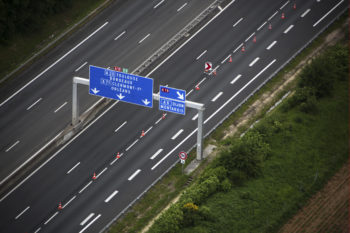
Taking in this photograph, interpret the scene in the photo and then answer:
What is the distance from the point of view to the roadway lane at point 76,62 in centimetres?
8231

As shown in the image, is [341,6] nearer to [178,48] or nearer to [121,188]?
[178,48]

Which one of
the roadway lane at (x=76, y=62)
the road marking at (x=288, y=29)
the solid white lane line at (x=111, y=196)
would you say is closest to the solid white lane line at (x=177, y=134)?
the solid white lane line at (x=111, y=196)

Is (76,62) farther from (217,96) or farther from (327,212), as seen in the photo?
(327,212)

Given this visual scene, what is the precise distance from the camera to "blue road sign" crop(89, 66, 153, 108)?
78438mm

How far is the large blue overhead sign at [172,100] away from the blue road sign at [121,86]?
127 centimetres

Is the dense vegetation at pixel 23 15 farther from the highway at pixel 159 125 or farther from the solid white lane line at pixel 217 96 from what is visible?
the solid white lane line at pixel 217 96

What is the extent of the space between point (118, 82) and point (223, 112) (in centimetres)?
1237

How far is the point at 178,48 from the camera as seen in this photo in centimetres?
9262

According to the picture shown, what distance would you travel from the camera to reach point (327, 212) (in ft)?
237

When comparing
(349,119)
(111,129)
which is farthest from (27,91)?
(349,119)

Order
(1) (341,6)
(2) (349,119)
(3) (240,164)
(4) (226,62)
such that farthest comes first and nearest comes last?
1. (1) (341,6)
2. (4) (226,62)
3. (2) (349,119)
4. (3) (240,164)

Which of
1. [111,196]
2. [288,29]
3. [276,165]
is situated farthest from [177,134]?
[288,29]

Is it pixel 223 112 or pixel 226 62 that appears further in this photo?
pixel 226 62

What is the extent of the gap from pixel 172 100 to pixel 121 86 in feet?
17.9
